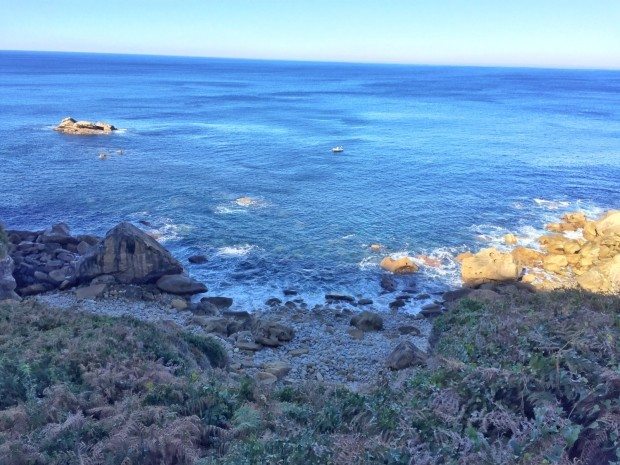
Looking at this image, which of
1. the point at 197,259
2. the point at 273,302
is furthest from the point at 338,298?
the point at 197,259

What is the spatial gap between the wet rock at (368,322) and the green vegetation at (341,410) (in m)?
12.1

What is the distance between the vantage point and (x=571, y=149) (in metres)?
64.1

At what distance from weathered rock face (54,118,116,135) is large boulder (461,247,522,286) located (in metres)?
54.0

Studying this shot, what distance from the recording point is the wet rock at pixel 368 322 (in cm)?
2647

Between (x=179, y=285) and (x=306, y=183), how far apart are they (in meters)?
21.8

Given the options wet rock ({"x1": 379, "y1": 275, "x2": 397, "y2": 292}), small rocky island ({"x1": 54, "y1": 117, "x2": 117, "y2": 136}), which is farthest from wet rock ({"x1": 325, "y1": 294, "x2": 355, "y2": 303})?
small rocky island ({"x1": 54, "y1": 117, "x2": 117, "y2": 136})

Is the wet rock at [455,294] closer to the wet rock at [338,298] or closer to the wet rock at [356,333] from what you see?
the wet rock at [338,298]

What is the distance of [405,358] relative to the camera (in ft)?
69.1

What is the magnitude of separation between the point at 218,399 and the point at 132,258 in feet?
67.9

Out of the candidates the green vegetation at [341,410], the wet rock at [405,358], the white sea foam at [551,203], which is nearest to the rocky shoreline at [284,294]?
the wet rock at [405,358]

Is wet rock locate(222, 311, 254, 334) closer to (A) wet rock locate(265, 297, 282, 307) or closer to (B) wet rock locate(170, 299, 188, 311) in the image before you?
(A) wet rock locate(265, 297, 282, 307)

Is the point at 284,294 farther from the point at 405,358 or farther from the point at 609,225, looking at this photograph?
the point at 609,225

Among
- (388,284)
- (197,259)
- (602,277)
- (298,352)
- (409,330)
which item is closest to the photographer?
(298,352)

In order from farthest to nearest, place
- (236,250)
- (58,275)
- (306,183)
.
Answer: (306,183)
(236,250)
(58,275)
